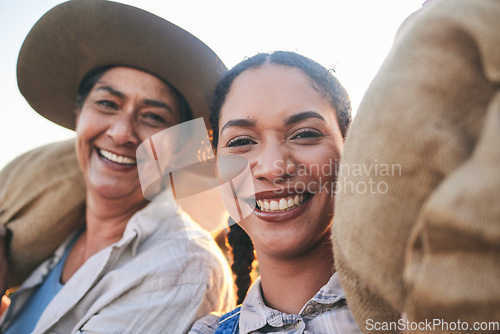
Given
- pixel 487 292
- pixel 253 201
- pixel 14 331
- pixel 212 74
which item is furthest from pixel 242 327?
pixel 14 331

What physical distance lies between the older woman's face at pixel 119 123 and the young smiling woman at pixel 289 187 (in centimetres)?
80

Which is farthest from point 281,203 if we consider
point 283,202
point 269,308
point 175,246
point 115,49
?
point 115,49

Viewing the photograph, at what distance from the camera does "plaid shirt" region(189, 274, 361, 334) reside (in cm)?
115

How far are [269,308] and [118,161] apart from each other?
1.32 metres

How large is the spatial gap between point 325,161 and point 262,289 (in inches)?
23.5

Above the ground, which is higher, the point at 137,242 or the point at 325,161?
the point at 325,161

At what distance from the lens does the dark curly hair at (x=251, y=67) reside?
1.53 m

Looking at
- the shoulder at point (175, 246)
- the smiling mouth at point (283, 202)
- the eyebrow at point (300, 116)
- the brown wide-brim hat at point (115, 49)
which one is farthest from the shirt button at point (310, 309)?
the brown wide-brim hat at point (115, 49)

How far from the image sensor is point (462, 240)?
20.1 inches

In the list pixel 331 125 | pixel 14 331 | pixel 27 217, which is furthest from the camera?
pixel 27 217

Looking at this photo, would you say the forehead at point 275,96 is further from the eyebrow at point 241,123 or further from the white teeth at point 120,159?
the white teeth at point 120,159

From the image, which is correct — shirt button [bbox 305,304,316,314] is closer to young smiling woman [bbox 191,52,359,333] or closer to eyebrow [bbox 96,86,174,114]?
young smiling woman [bbox 191,52,359,333]

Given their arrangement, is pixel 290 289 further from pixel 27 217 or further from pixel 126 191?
pixel 27 217

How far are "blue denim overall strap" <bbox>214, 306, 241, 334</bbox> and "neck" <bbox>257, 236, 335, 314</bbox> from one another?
18 centimetres
